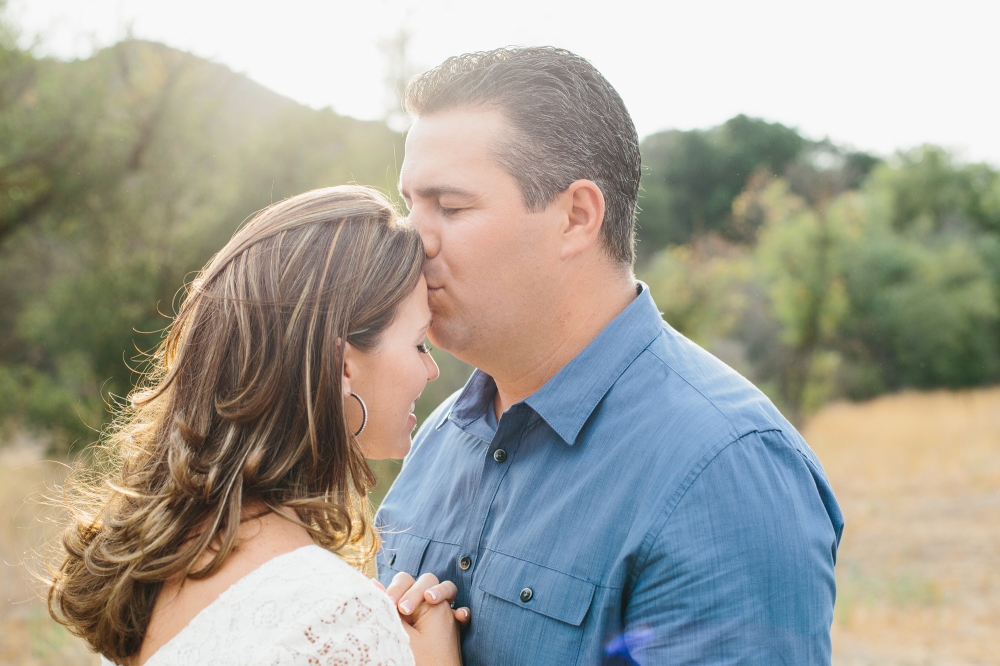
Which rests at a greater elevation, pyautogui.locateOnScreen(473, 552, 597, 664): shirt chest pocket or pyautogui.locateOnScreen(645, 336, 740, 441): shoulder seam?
pyautogui.locateOnScreen(645, 336, 740, 441): shoulder seam

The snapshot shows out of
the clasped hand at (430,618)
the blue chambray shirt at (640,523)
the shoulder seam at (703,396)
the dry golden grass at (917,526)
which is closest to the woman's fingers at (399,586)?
the clasped hand at (430,618)

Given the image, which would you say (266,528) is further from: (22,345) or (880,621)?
(22,345)

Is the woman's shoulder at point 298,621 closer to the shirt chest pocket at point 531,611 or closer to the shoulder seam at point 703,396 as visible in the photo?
the shirt chest pocket at point 531,611

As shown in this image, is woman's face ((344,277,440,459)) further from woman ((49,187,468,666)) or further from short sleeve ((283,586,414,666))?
short sleeve ((283,586,414,666))

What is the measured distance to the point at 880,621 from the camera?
328 inches

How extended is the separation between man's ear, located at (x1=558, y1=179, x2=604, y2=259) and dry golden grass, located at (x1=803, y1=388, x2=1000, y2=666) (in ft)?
22.2

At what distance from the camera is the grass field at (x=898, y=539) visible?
7.63m

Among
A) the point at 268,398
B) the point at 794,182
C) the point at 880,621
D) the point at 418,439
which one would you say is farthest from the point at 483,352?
the point at 794,182

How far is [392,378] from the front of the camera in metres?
1.81

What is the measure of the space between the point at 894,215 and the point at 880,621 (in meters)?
A: 25.5

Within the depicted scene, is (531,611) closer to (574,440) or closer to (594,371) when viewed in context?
(574,440)

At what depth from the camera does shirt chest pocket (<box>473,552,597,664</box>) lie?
1.65m

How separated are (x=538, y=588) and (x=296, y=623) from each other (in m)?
0.57

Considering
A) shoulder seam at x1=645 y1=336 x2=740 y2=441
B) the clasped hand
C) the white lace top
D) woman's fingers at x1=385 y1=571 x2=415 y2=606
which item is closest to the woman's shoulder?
the white lace top
